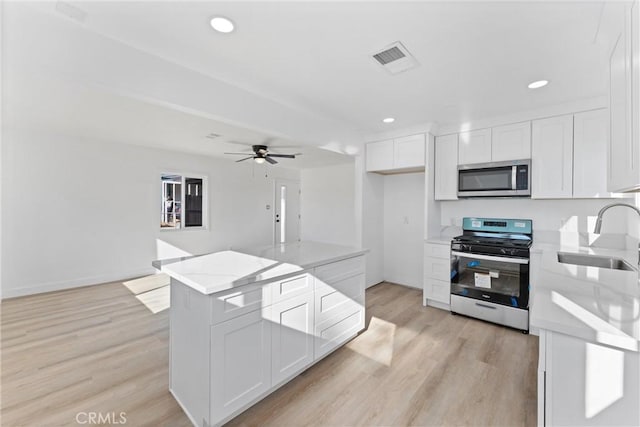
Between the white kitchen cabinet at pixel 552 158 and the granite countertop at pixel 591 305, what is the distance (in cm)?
173

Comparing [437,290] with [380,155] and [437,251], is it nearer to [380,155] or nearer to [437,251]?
[437,251]

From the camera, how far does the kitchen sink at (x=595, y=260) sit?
2.09 metres

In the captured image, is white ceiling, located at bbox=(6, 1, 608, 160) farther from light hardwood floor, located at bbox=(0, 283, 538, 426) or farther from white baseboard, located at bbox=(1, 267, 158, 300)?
white baseboard, located at bbox=(1, 267, 158, 300)

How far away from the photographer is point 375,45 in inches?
76.2

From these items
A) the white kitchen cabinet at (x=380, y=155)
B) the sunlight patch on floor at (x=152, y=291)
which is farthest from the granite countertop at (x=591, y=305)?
the sunlight patch on floor at (x=152, y=291)

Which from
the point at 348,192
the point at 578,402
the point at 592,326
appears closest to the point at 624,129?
the point at 592,326

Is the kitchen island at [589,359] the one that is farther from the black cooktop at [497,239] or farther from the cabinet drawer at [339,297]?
the black cooktop at [497,239]

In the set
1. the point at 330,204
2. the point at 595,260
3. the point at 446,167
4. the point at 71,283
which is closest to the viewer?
the point at 595,260

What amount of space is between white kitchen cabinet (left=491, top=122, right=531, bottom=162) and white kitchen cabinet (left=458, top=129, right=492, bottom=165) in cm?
6

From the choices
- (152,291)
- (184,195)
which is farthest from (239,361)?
(184,195)

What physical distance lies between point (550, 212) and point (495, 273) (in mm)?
1055

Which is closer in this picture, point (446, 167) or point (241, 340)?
point (241, 340)

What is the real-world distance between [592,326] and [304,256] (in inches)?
67.7

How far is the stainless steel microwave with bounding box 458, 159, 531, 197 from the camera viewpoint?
309 cm
